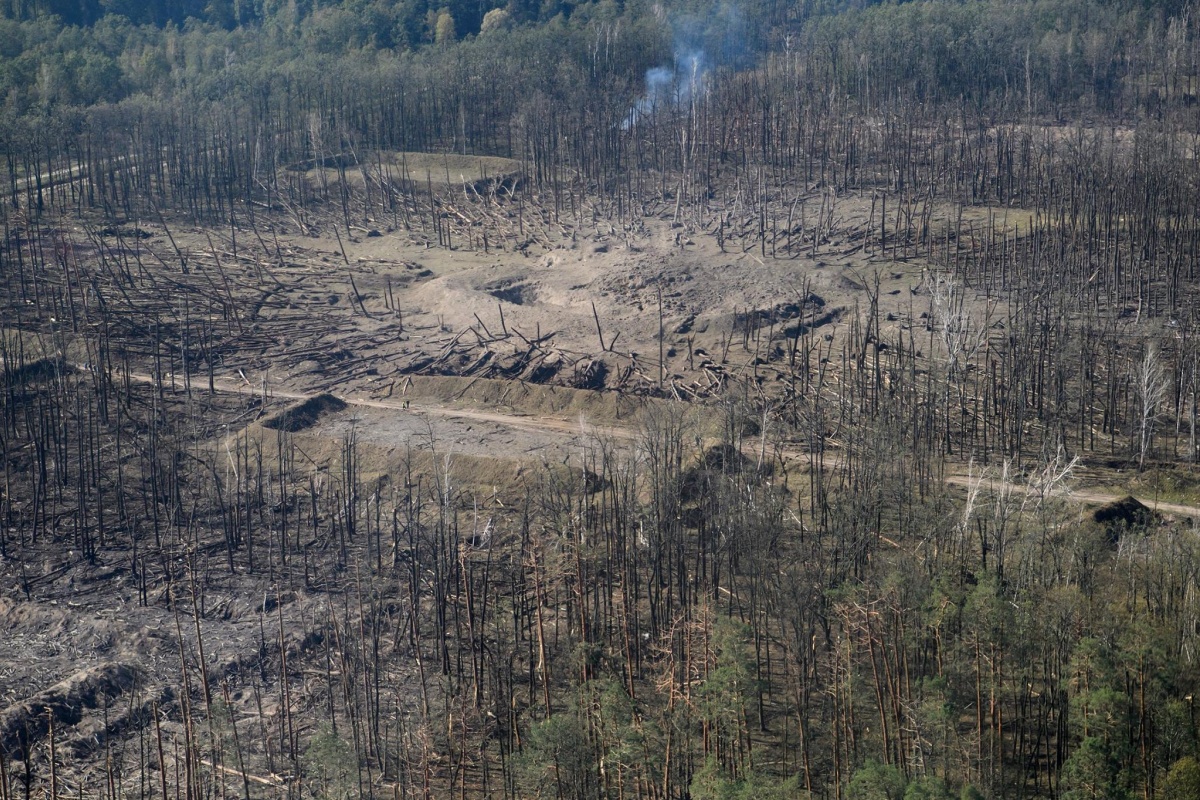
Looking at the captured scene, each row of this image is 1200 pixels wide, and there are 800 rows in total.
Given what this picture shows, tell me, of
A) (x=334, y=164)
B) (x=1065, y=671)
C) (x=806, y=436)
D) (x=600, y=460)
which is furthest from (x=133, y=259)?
(x=1065, y=671)

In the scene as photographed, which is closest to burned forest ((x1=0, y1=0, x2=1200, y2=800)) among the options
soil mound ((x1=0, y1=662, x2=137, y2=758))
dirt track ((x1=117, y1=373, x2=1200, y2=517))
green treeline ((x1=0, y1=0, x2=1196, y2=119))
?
soil mound ((x1=0, y1=662, x2=137, y2=758))

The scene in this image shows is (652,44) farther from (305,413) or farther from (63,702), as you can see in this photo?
(63,702)

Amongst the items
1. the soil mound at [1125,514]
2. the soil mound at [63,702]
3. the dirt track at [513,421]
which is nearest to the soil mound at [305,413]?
the dirt track at [513,421]

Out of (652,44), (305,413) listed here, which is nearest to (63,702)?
(305,413)

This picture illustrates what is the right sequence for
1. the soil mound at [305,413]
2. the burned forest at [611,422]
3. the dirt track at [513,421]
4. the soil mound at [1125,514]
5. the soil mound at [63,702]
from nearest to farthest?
the burned forest at [611,422] → the soil mound at [63,702] → the soil mound at [1125,514] → the dirt track at [513,421] → the soil mound at [305,413]

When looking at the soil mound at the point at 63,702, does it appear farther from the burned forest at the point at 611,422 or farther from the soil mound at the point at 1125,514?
the soil mound at the point at 1125,514

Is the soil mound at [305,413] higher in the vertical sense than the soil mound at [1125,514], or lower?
higher

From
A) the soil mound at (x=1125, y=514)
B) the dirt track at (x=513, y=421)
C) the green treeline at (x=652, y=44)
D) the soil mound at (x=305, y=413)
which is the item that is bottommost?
the soil mound at (x=1125, y=514)

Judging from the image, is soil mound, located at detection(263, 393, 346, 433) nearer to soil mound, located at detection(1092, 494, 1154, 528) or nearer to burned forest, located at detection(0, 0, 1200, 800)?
burned forest, located at detection(0, 0, 1200, 800)

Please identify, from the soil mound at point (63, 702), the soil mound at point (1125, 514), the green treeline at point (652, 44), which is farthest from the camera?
the green treeline at point (652, 44)
